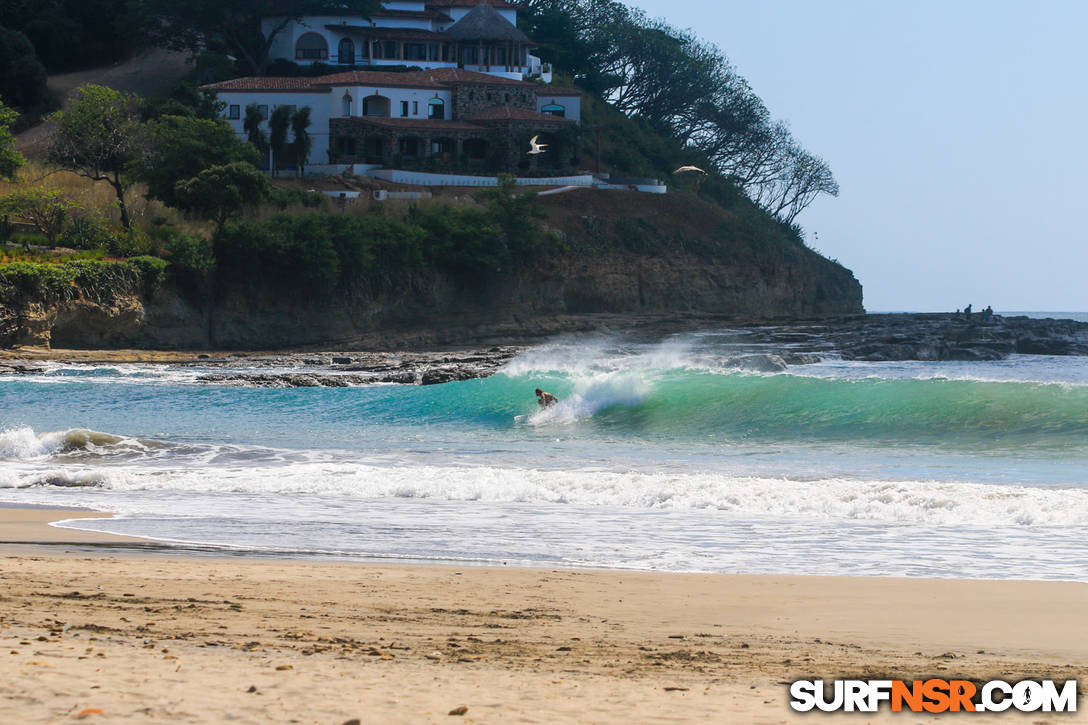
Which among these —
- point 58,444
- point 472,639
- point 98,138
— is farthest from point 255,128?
point 472,639

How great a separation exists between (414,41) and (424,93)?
26.1 ft

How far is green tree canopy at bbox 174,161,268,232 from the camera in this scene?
4647 cm

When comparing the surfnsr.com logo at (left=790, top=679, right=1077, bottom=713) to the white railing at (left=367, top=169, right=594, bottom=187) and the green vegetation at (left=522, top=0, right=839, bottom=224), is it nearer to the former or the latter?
the white railing at (left=367, top=169, right=594, bottom=187)

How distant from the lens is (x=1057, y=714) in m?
5.18

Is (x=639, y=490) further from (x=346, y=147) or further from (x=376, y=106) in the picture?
(x=376, y=106)

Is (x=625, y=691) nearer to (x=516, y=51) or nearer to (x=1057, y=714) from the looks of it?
(x=1057, y=714)

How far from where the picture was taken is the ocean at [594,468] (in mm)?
11062

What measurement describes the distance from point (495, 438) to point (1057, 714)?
16926 millimetres

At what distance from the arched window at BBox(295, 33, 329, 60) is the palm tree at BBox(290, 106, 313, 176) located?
10.7 metres

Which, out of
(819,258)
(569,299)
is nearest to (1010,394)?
(569,299)

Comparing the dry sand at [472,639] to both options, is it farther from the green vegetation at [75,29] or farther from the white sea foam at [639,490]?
the green vegetation at [75,29]

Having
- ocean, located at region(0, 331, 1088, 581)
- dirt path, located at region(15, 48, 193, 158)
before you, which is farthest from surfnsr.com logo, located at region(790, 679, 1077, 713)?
dirt path, located at region(15, 48, 193, 158)

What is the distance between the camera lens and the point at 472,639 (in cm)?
671

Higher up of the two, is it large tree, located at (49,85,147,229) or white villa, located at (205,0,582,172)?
white villa, located at (205,0,582,172)
